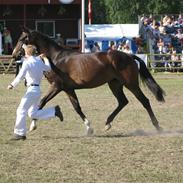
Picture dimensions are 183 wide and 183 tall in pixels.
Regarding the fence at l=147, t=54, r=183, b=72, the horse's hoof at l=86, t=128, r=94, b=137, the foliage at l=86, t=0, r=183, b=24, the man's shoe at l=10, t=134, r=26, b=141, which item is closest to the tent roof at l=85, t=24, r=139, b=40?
the fence at l=147, t=54, r=183, b=72

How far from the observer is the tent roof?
131 ft

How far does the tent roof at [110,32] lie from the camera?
39.8m

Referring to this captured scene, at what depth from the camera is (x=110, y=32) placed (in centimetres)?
4144

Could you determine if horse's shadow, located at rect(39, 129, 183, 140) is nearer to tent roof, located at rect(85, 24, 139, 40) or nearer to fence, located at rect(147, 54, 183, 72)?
fence, located at rect(147, 54, 183, 72)

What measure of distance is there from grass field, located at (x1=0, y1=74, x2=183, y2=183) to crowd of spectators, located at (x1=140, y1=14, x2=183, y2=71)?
16.2m

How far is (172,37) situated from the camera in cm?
3284

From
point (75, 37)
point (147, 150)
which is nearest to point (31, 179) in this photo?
point (147, 150)

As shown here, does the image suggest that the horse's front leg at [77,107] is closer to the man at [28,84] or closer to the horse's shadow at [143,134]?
the horse's shadow at [143,134]

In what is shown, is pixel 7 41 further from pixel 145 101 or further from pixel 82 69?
pixel 145 101

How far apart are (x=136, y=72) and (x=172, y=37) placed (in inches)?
831

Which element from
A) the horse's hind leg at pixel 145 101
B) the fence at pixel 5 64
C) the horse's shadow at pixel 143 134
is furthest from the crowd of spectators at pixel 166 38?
the horse's shadow at pixel 143 134

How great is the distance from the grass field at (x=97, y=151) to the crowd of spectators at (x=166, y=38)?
53.3 ft

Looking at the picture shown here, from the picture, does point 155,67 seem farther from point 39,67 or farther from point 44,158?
point 44,158

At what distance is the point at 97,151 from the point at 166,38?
79.0ft
